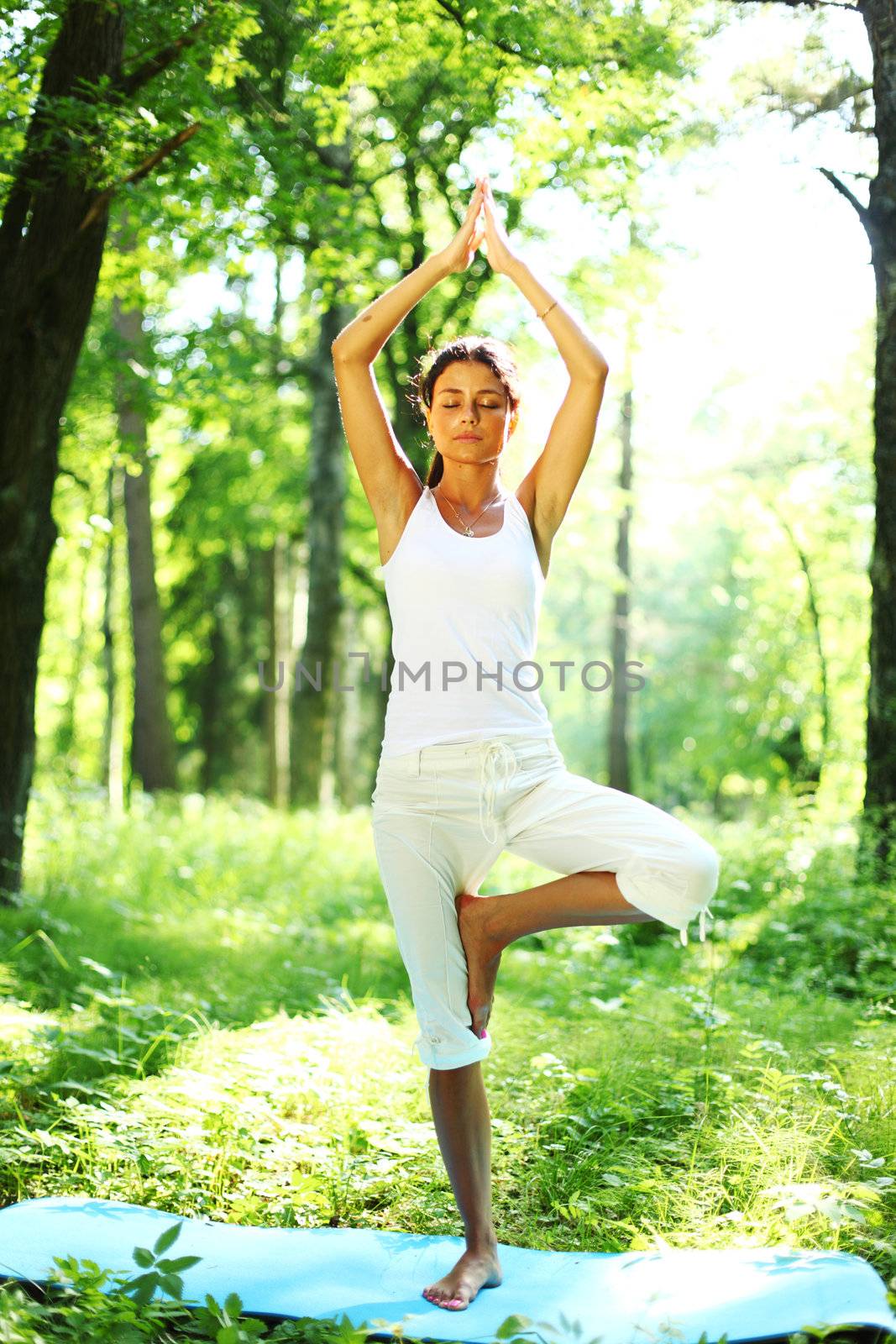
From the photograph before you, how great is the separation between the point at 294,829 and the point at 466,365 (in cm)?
781

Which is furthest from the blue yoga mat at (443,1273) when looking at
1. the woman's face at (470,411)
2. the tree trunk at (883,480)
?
the tree trunk at (883,480)

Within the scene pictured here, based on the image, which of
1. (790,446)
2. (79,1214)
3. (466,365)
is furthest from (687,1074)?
(790,446)

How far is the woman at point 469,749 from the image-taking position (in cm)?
314

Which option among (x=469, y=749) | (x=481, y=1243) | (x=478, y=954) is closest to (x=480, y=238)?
(x=469, y=749)

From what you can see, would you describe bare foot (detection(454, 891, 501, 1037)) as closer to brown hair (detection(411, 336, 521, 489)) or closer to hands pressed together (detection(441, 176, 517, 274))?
brown hair (detection(411, 336, 521, 489))

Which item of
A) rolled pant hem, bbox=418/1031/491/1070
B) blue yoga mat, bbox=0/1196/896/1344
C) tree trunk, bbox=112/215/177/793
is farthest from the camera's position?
tree trunk, bbox=112/215/177/793

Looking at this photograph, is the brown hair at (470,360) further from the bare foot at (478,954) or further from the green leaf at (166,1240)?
the green leaf at (166,1240)

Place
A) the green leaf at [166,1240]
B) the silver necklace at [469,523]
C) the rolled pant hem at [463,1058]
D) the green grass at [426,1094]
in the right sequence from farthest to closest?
the green grass at [426,1094] < the silver necklace at [469,523] < the rolled pant hem at [463,1058] < the green leaf at [166,1240]

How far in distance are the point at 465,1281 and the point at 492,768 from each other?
52.6 inches

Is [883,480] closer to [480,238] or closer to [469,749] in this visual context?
[480,238]

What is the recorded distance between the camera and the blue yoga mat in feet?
9.37

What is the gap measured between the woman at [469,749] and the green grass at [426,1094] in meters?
0.74

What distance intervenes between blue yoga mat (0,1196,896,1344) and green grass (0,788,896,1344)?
13cm

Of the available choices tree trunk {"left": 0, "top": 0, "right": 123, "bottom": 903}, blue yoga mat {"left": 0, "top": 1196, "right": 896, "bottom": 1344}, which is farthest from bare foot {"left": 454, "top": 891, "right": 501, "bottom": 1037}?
tree trunk {"left": 0, "top": 0, "right": 123, "bottom": 903}
